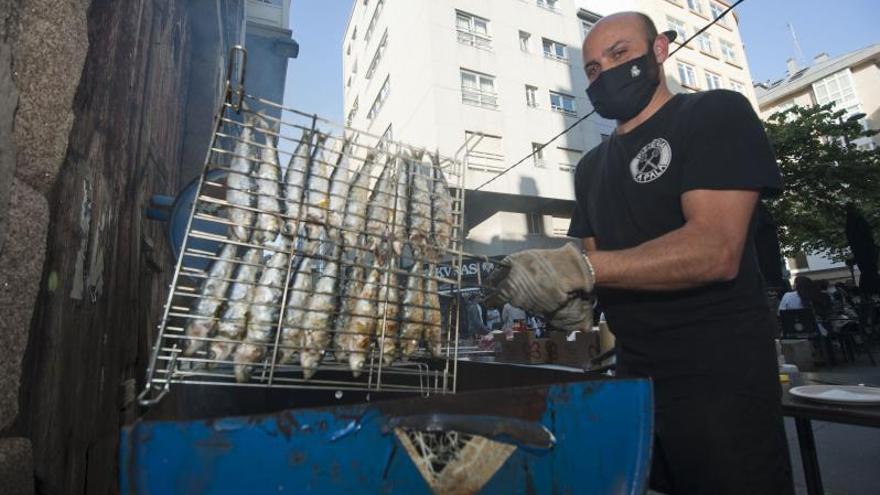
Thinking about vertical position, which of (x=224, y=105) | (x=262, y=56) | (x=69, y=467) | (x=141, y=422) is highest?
(x=262, y=56)

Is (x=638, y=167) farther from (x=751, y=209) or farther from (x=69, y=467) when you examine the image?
(x=69, y=467)

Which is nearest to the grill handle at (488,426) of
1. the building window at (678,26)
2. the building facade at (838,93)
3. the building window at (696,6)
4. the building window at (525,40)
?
the building window at (525,40)

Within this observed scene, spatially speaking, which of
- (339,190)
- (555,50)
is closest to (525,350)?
(339,190)

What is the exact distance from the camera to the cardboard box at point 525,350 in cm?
388

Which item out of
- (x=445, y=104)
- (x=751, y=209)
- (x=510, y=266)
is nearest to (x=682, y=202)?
(x=751, y=209)

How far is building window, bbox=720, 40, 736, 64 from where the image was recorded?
93.1 feet

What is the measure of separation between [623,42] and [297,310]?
1.87 metres

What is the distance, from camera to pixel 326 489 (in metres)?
0.86

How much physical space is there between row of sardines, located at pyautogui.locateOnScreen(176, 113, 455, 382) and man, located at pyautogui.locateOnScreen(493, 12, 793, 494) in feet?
1.17

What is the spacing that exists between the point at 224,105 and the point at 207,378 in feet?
3.28

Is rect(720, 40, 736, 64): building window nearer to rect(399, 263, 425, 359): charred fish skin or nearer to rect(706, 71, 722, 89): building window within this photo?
rect(706, 71, 722, 89): building window

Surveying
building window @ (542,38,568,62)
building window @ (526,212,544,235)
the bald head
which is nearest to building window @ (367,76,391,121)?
building window @ (542,38,568,62)

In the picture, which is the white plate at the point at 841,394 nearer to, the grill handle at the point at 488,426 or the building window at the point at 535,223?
the grill handle at the point at 488,426

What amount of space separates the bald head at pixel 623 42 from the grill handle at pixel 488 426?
68.7 inches
